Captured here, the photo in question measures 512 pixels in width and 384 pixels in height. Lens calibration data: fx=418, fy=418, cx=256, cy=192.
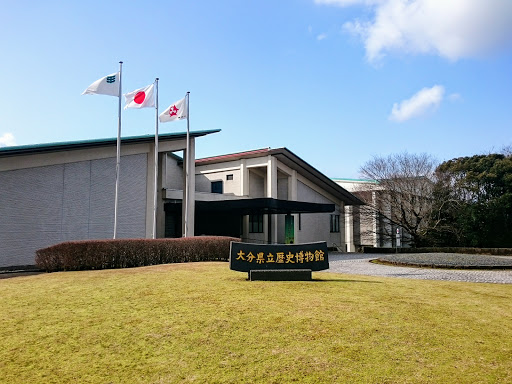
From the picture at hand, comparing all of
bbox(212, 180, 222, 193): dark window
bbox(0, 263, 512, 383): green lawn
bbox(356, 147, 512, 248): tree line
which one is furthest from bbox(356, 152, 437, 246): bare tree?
bbox(0, 263, 512, 383): green lawn

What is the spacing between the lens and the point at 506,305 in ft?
27.8

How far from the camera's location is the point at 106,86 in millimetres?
18312

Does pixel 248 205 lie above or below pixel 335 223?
above

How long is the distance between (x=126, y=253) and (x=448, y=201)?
29.9 m

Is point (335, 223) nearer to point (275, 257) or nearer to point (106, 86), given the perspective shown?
point (106, 86)

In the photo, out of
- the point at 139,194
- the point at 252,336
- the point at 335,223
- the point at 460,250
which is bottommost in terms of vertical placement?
the point at 252,336

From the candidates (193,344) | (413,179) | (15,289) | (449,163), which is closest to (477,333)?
(193,344)

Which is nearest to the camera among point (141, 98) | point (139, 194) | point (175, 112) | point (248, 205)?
point (141, 98)

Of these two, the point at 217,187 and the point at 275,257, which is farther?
the point at 217,187

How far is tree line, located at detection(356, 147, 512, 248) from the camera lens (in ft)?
118

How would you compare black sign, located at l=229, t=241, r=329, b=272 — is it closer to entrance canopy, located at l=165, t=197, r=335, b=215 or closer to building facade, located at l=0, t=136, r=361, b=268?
building facade, located at l=0, t=136, r=361, b=268

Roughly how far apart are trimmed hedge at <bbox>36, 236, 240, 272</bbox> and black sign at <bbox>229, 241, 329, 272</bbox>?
6.29 m

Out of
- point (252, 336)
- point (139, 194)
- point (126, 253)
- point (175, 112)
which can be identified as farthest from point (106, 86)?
point (252, 336)

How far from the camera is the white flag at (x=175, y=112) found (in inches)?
841
